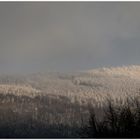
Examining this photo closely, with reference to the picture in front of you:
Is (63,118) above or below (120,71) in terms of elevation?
below

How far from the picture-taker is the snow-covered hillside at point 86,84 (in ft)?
25.3

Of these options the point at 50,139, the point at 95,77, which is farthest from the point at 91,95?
the point at 50,139

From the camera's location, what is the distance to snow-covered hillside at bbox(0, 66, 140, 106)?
7703 mm

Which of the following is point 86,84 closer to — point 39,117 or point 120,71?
point 120,71

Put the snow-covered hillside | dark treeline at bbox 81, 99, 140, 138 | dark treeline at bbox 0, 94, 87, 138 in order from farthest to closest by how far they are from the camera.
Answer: the snow-covered hillside < dark treeline at bbox 0, 94, 87, 138 < dark treeline at bbox 81, 99, 140, 138

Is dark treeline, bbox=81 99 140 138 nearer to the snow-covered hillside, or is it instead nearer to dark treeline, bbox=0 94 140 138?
dark treeline, bbox=0 94 140 138

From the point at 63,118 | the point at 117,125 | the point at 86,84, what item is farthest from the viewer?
the point at 86,84

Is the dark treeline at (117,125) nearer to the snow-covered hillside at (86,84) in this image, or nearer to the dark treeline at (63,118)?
the dark treeline at (63,118)

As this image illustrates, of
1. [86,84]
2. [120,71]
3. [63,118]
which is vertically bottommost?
[63,118]

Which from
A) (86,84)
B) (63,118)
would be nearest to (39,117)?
(63,118)

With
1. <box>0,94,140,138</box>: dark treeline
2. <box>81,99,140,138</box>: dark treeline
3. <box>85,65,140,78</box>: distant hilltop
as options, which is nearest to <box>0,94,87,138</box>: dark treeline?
<box>0,94,140,138</box>: dark treeline

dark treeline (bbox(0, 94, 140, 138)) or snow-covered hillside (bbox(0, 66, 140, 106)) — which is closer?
dark treeline (bbox(0, 94, 140, 138))

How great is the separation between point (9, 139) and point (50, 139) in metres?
0.59

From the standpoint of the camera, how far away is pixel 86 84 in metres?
7.94
